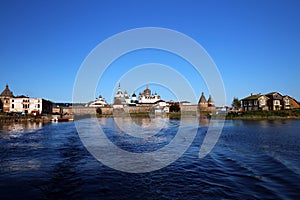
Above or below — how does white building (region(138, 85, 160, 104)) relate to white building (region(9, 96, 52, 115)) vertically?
above

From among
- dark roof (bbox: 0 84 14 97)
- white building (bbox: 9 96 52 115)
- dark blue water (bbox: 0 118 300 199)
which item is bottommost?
dark blue water (bbox: 0 118 300 199)

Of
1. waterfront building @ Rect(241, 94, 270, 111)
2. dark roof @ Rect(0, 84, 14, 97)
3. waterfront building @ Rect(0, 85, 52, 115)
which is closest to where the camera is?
waterfront building @ Rect(241, 94, 270, 111)

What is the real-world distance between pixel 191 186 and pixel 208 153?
8.03 meters

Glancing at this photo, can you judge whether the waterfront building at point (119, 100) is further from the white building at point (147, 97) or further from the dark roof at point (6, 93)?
the dark roof at point (6, 93)

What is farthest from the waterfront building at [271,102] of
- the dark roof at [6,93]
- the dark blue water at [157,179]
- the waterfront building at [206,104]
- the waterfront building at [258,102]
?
the dark roof at [6,93]

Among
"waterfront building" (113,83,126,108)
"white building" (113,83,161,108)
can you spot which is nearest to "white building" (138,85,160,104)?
"white building" (113,83,161,108)

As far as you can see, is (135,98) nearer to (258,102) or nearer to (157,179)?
(258,102)

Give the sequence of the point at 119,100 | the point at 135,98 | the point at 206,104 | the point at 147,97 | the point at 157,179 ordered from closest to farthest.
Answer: the point at 157,179 < the point at 206,104 < the point at 119,100 < the point at 147,97 < the point at 135,98

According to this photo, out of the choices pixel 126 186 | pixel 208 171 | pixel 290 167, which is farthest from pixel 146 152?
pixel 290 167

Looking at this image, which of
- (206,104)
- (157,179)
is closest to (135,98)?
(206,104)

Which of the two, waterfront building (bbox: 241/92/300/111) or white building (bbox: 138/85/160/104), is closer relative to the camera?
waterfront building (bbox: 241/92/300/111)

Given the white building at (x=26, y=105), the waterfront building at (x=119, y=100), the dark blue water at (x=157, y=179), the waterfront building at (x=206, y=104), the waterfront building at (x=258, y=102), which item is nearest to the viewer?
the dark blue water at (x=157, y=179)

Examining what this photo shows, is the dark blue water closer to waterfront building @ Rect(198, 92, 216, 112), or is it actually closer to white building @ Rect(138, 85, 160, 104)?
waterfront building @ Rect(198, 92, 216, 112)

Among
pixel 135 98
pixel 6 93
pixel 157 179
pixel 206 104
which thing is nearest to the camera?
pixel 157 179
